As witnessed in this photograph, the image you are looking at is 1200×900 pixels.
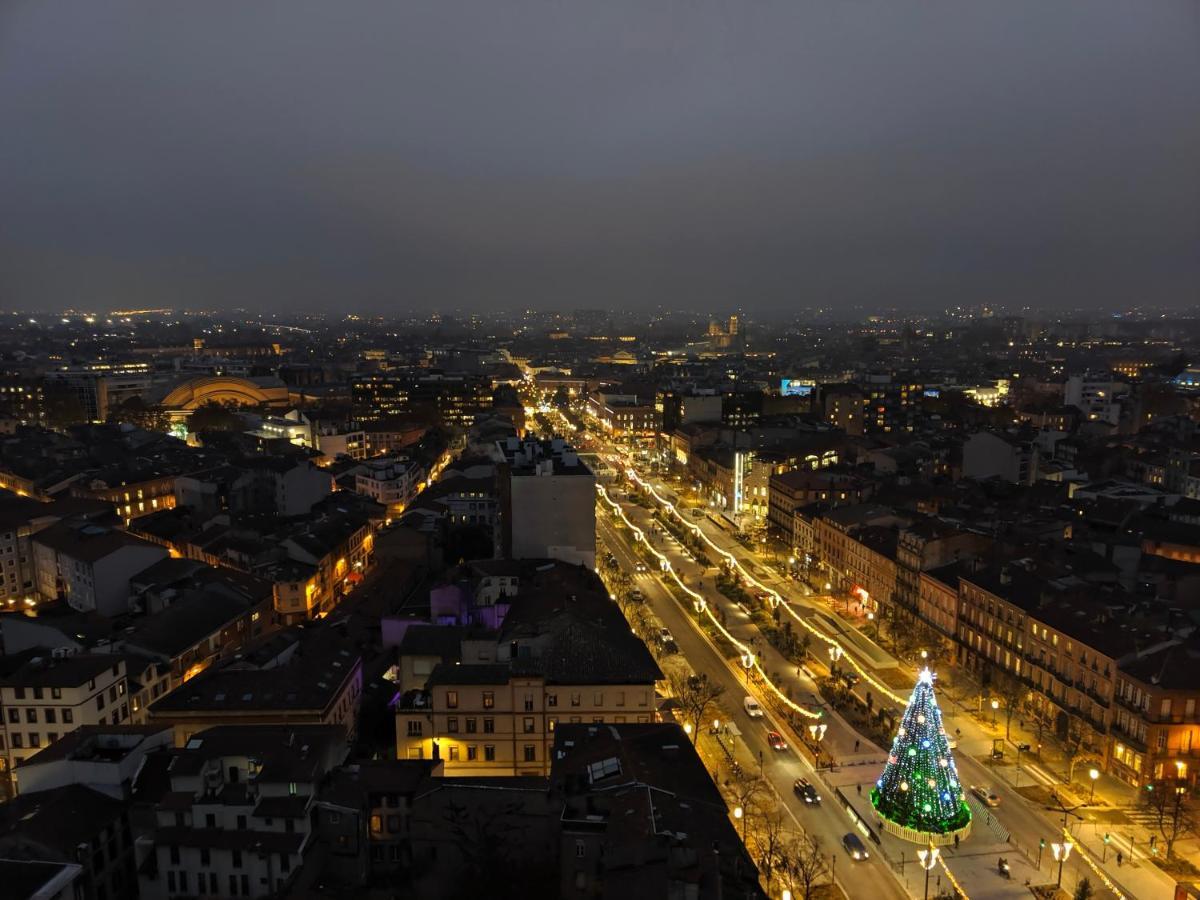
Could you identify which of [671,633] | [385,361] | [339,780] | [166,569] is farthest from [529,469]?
[385,361]

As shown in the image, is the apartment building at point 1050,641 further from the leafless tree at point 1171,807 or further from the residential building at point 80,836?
the residential building at point 80,836

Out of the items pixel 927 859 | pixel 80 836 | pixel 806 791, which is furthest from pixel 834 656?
pixel 80 836

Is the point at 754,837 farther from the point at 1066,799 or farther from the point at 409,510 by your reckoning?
the point at 409,510

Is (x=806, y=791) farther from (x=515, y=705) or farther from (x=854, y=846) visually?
(x=515, y=705)

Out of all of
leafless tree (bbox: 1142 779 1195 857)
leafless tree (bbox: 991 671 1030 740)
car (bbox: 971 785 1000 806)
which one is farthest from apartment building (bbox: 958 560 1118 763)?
car (bbox: 971 785 1000 806)

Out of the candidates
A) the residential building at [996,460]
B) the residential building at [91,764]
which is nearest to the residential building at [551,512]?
the residential building at [91,764]
